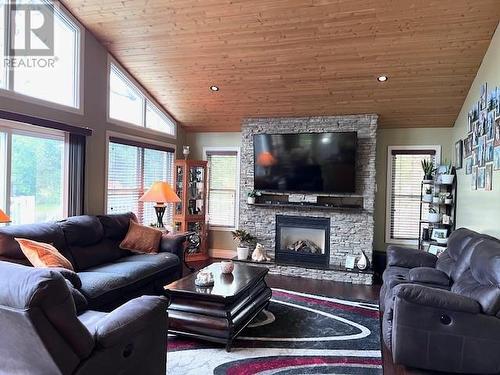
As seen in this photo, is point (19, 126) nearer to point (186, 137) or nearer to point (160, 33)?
point (160, 33)

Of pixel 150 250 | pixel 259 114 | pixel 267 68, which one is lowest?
pixel 150 250

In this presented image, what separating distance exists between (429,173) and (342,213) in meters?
1.45

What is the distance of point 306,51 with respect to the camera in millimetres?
4758

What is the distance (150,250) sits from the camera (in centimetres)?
487

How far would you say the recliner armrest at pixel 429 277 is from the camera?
3.62 m

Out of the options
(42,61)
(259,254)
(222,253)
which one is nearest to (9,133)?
(42,61)

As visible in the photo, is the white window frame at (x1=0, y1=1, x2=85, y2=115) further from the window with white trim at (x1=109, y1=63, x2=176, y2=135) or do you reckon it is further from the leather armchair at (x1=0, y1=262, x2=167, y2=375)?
the leather armchair at (x1=0, y1=262, x2=167, y2=375)

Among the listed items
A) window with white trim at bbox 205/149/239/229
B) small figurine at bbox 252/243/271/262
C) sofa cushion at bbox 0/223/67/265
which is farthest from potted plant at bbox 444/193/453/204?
sofa cushion at bbox 0/223/67/265

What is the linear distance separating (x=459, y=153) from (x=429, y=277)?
2.47 meters

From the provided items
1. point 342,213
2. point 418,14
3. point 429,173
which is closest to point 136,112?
point 342,213

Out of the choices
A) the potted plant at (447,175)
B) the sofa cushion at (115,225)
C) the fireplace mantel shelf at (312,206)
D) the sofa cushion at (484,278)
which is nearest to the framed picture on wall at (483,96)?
the potted plant at (447,175)

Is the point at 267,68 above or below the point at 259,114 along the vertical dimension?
above

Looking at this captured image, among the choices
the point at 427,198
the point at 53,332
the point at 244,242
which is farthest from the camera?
the point at 244,242

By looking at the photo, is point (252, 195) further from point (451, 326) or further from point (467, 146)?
point (451, 326)
